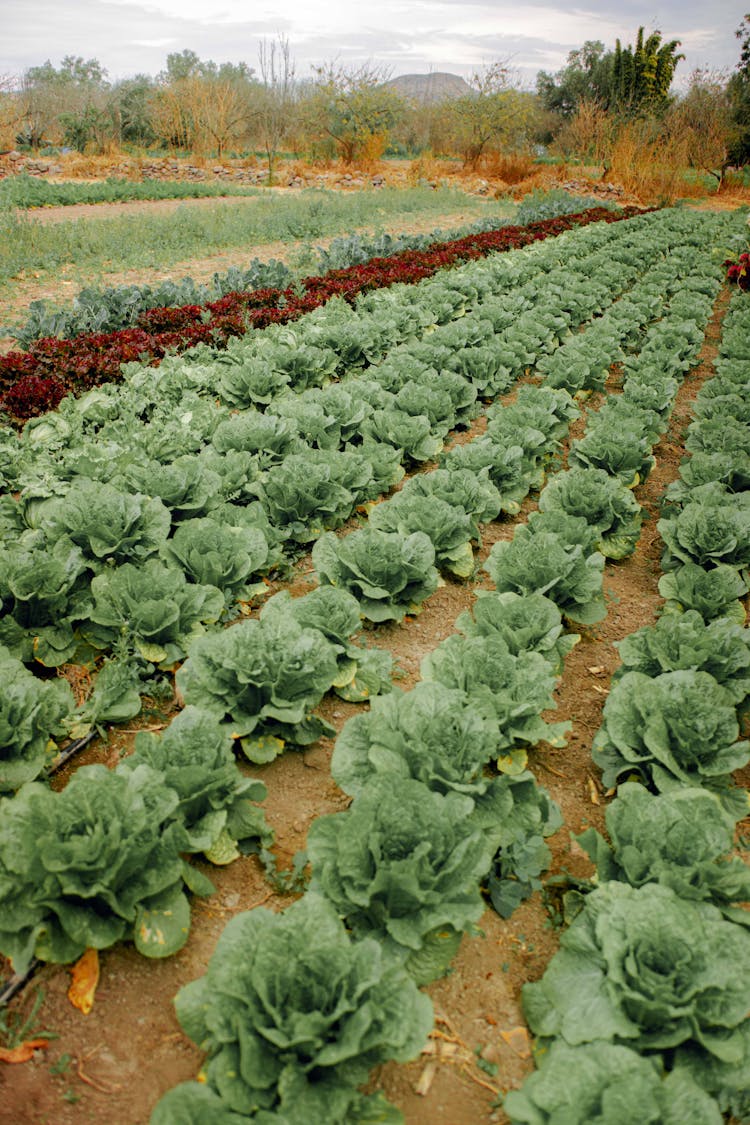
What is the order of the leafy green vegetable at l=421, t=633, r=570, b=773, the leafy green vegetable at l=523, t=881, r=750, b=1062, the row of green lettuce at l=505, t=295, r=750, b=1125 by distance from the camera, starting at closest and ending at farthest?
the row of green lettuce at l=505, t=295, r=750, b=1125 → the leafy green vegetable at l=523, t=881, r=750, b=1062 → the leafy green vegetable at l=421, t=633, r=570, b=773

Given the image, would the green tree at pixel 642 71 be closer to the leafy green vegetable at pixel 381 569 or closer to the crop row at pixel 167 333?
the crop row at pixel 167 333

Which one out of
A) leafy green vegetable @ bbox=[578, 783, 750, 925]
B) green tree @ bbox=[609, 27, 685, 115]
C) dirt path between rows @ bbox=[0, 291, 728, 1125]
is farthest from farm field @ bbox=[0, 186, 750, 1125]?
green tree @ bbox=[609, 27, 685, 115]

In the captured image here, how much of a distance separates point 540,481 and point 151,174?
1182 inches

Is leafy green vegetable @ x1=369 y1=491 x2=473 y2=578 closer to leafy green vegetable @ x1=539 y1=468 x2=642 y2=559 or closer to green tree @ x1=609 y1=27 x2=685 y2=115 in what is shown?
leafy green vegetable @ x1=539 y1=468 x2=642 y2=559

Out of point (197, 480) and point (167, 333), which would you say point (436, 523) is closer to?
point (197, 480)

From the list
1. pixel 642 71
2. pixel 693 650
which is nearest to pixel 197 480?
pixel 693 650

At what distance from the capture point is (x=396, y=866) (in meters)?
2.10

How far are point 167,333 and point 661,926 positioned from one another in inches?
285

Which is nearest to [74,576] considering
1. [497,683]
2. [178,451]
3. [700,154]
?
[178,451]

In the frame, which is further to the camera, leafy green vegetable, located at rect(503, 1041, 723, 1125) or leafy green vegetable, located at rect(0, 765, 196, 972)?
leafy green vegetable, located at rect(0, 765, 196, 972)

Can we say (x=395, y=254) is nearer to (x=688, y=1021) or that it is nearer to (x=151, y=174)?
(x=688, y=1021)

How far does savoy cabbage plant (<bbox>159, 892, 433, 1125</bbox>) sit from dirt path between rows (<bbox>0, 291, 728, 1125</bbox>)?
0.21 metres

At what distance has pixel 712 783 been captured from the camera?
281cm

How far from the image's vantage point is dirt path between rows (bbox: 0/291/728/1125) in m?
1.92
